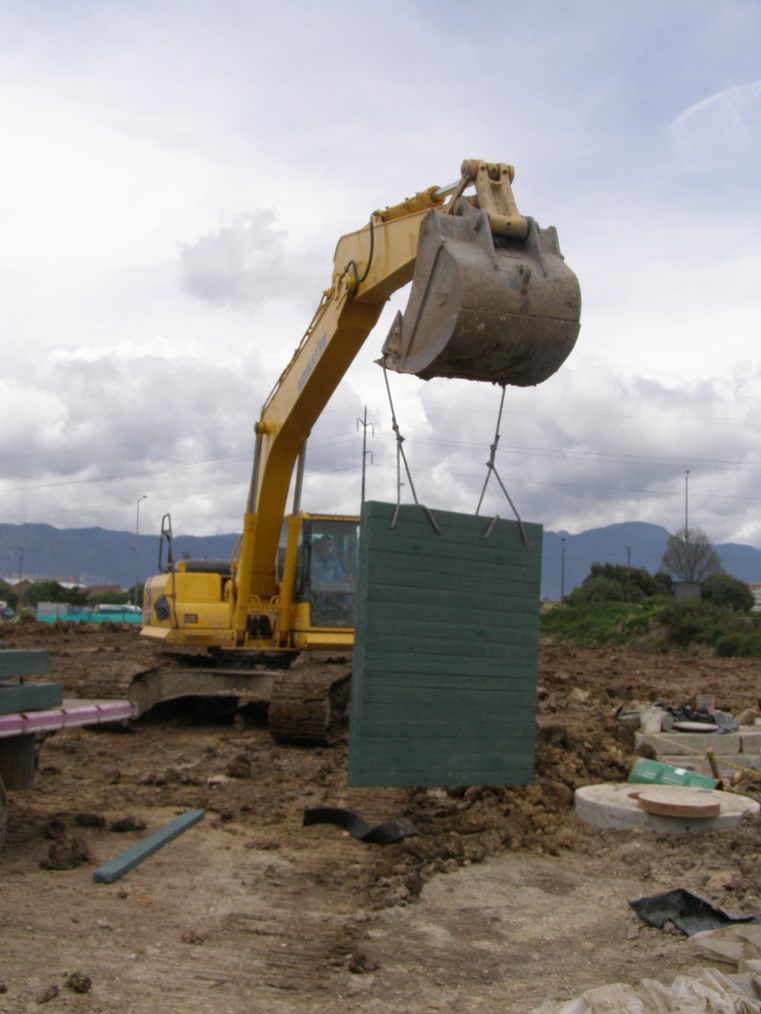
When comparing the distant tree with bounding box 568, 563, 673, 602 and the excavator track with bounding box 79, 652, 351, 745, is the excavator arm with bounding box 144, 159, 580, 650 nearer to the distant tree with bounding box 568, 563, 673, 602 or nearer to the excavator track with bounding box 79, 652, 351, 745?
the excavator track with bounding box 79, 652, 351, 745

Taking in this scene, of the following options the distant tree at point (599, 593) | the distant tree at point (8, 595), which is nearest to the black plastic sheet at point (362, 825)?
the distant tree at point (599, 593)

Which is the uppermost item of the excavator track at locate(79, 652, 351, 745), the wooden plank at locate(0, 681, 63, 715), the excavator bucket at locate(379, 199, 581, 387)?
the excavator bucket at locate(379, 199, 581, 387)

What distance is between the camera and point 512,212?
5.64m

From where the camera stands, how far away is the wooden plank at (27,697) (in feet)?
21.0

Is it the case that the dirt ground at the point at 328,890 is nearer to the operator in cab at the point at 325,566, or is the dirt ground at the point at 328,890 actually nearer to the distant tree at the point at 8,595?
the operator in cab at the point at 325,566

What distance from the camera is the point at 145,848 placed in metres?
6.69

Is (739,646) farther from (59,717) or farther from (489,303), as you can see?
(489,303)

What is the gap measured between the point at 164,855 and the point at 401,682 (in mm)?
2258

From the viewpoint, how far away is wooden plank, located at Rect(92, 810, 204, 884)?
6.07 metres

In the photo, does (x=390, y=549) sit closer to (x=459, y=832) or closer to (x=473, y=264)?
(x=473, y=264)

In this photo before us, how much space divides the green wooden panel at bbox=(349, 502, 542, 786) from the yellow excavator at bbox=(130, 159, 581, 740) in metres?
0.98

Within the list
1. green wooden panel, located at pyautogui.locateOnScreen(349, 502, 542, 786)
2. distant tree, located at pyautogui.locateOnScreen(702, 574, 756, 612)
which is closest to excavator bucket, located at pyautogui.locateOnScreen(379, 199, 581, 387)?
green wooden panel, located at pyautogui.locateOnScreen(349, 502, 542, 786)

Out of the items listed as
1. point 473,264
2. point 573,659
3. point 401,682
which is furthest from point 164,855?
point 573,659

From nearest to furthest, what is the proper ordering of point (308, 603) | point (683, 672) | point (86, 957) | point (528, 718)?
point (86, 957), point (528, 718), point (308, 603), point (683, 672)
